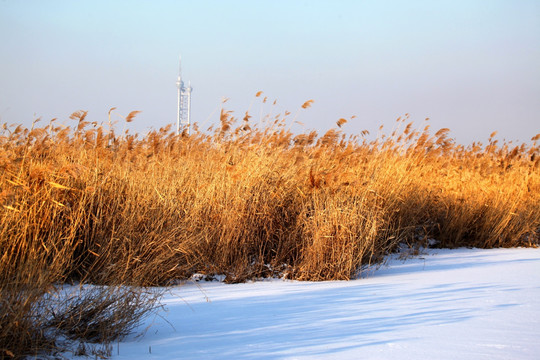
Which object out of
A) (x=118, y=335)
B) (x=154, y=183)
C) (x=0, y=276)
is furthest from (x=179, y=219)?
(x=118, y=335)

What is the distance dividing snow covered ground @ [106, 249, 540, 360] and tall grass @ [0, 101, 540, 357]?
33 cm

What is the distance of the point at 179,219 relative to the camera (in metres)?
4.67

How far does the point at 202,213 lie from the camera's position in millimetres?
4926

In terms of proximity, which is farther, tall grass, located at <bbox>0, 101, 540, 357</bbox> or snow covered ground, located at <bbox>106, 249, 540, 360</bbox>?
tall grass, located at <bbox>0, 101, 540, 357</bbox>

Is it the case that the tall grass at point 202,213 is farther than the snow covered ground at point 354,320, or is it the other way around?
the tall grass at point 202,213

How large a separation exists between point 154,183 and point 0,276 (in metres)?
1.77

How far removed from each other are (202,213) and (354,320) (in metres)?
2.09

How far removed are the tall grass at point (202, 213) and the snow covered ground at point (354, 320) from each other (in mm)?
329

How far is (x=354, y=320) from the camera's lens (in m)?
3.24

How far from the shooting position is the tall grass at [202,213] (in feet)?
11.7

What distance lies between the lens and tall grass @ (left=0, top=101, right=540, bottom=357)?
11.7 feet

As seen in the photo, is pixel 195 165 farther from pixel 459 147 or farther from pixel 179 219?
pixel 459 147

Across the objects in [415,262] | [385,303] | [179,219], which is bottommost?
[415,262]

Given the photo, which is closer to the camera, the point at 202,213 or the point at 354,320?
the point at 354,320
